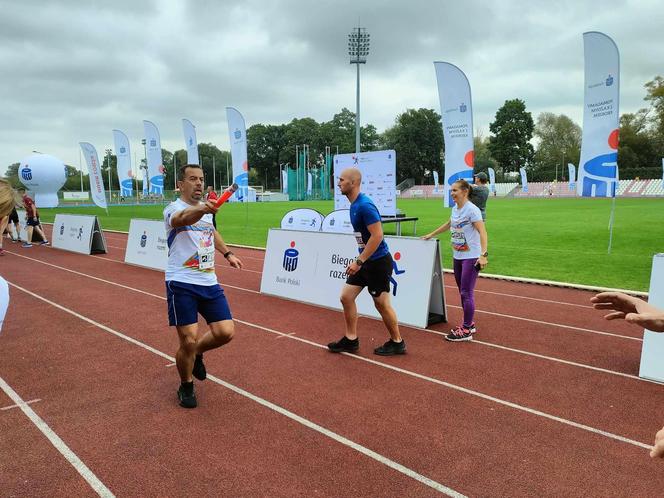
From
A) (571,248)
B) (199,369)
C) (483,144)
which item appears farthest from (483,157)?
(199,369)

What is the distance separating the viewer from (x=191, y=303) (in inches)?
156

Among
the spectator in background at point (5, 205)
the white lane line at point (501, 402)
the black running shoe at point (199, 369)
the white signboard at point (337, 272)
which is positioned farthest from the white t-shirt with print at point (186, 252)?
the white signboard at point (337, 272)

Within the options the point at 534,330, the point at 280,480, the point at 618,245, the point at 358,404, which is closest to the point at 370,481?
the point at 280,480

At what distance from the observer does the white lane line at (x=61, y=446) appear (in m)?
2.98

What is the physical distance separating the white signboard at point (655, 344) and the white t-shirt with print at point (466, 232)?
178 centimetres

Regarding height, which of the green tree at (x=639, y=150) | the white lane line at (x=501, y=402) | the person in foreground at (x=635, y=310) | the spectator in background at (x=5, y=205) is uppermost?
the green tree at (x=639, y=150)

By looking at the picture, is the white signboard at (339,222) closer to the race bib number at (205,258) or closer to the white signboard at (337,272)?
the white signboard at (337,272)

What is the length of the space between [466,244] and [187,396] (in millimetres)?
3621

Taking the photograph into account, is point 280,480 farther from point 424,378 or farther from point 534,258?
point 534,258

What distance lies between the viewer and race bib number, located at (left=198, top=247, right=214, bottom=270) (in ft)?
13.1

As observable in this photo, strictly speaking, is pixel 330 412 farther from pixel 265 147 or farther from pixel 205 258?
pixel 265 147

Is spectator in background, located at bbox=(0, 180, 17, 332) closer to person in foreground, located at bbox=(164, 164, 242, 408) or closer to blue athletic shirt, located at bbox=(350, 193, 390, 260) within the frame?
person in foreground, located at bbox=(164, 164, 242, 408)

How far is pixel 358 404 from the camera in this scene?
4133mm

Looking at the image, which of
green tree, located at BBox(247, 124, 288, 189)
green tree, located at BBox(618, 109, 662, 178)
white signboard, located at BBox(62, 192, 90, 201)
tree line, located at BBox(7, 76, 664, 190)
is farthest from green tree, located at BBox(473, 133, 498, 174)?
white signboard, located at BBox(62, 192, 90, 201)
